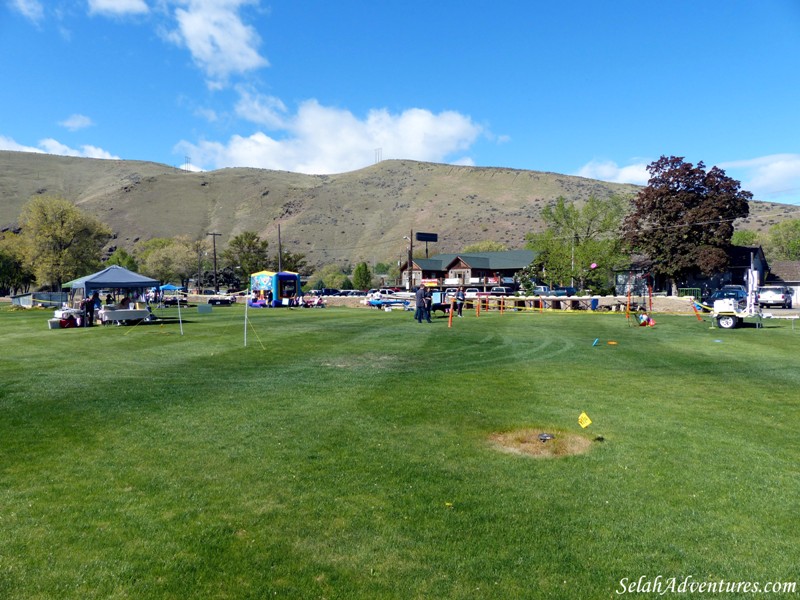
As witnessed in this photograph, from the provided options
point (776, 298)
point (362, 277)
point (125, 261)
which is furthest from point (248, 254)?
point (776, 298)

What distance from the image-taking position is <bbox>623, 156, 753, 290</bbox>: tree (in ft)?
166

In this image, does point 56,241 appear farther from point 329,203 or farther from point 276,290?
point 329,203

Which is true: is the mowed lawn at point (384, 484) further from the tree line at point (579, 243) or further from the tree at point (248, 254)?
the tree at point (248, 254)

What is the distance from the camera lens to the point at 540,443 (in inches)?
291

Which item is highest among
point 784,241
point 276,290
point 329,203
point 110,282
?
point 329,203

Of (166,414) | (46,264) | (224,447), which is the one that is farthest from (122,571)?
(46,264)

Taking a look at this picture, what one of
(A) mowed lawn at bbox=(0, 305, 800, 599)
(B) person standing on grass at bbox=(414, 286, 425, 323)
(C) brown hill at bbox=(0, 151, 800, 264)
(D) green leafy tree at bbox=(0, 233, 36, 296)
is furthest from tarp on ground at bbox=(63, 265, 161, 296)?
(C) brown hill at bbox=(0, 151, 800, 264)

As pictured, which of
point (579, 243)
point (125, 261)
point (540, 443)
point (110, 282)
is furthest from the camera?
point (125, 261)

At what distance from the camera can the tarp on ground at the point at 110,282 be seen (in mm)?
27875

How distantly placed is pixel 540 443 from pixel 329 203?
15159cm

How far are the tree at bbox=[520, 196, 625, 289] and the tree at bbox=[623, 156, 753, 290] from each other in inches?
238

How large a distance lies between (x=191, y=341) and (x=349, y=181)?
16765cm

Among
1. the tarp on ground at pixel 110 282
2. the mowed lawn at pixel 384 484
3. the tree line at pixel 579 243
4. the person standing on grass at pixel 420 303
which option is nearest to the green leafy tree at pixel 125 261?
the tree line at pixel 579 243

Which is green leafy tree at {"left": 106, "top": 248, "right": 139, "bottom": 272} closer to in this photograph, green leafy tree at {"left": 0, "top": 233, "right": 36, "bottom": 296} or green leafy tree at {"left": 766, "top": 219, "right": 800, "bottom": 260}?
green leafy tree at {"left": 0, "top": 233, "right": 36, "bottom": 296}
